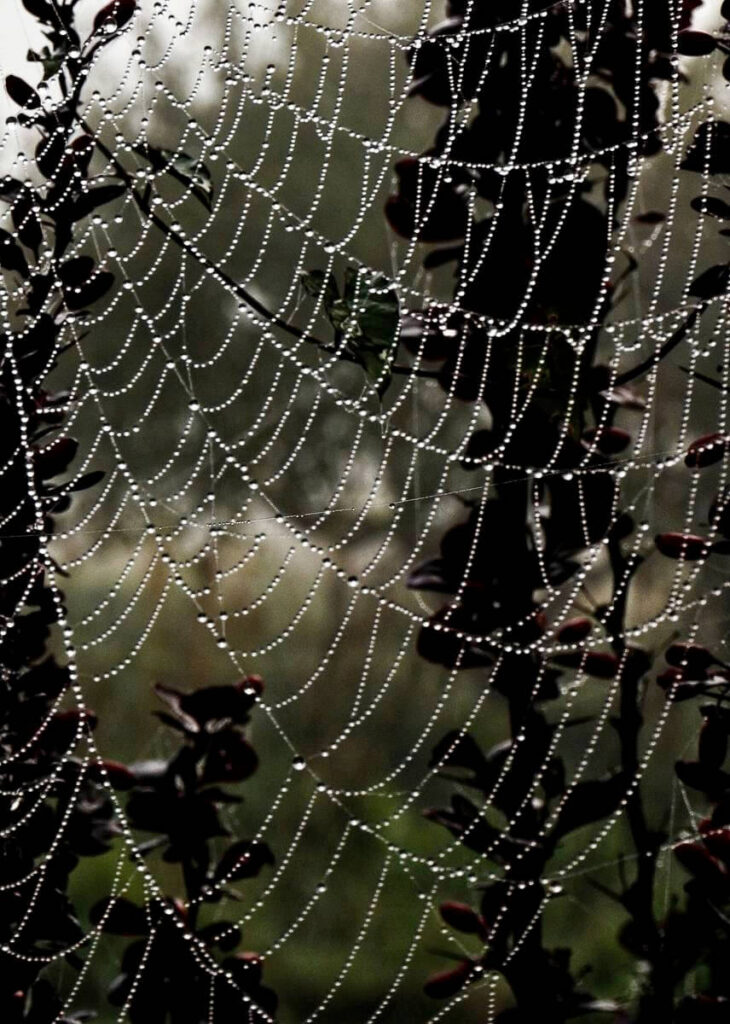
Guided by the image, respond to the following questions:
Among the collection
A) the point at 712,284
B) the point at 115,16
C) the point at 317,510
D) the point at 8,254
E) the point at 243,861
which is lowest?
the point at 243,861

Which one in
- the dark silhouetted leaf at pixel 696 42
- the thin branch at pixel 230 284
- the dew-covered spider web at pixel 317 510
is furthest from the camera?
the dew-covered spider web at pixel 317 510

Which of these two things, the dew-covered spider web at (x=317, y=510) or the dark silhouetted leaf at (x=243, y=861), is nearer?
the dark silhouetted leaf at (x=243, y=861)

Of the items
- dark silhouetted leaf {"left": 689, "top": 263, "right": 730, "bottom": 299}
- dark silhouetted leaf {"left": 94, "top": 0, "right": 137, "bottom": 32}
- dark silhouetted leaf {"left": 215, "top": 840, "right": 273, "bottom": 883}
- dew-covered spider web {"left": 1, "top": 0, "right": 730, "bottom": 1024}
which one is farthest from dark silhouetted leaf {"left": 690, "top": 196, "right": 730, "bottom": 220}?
dew-covered spider web {"left": 1, "top": 0, "right": 730, "bottom": 1024}

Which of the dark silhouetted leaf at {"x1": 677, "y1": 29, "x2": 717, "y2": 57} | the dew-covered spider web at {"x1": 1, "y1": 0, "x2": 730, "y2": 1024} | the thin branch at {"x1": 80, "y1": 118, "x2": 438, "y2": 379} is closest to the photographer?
the thin branch at {"x1": 80, "y1": 118, "x2": 438, "y2": 379}

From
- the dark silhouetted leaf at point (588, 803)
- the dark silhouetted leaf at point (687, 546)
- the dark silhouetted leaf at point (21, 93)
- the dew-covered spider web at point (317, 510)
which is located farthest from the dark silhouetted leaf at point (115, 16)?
the dew-covered spider web at point (317, 510)

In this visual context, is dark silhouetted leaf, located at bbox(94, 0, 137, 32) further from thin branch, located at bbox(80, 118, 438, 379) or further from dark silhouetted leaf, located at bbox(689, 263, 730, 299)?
Result: dark silhouetted leaf, located at bbox(689, 263, 730, 299)

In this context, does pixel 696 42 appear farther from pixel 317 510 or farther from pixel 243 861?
pixel 317 510

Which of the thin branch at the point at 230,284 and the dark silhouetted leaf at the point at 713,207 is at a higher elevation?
the dark silhouetted leaf at the point at 713,207

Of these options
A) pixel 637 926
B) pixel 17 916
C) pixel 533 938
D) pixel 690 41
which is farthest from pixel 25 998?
pixel 690 41

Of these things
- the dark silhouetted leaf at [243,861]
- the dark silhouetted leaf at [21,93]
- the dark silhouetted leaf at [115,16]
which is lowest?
the dark silhouetted leaf at [243,861]

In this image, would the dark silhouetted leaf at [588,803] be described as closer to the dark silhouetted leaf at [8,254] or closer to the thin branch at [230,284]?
the thin branch at [230,284]

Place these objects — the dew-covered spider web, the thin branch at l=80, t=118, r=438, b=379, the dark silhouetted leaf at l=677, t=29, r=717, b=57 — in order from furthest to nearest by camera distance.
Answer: the dew-covered spider web → the dark silhouetted leaf at l=677, t=29, r=717, b=57 → the thin branch at l=80, t=118, r=438, b=379

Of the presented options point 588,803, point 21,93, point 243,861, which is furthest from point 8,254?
point 588,803
